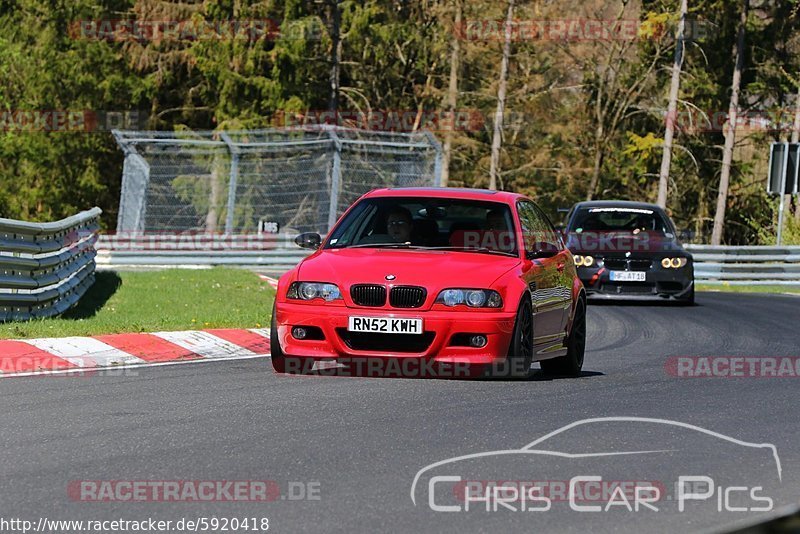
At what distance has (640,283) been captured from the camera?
21484 mm

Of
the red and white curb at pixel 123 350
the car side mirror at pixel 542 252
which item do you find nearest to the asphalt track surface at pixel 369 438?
the red and white curb at pixel 123 350

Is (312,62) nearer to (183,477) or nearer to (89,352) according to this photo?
(89,352)

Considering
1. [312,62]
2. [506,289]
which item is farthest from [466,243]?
[312,62]

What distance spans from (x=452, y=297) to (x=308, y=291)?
98cm

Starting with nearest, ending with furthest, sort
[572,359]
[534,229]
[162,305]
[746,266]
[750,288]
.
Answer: [572,359]
[534,229]
[162,305]
[750,288]
[746,266]

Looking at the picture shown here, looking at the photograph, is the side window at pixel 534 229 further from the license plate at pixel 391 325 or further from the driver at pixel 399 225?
the license plate at pixel 391 325

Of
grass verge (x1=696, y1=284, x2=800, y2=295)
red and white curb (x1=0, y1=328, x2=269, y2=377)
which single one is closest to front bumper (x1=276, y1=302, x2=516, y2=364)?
red and white curb (x1=0, y1=328, x2=269, y2=377)

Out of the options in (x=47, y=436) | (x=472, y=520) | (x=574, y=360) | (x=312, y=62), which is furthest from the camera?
(x=312, y=62)

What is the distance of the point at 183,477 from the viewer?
6.19 metres

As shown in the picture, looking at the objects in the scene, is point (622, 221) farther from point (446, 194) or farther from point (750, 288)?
point (446, 194)

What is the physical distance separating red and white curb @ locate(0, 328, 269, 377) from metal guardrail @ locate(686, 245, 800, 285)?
739 inches

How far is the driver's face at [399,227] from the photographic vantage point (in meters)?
11.0

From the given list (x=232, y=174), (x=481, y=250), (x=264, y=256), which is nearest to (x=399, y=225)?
(x=481, y=250)

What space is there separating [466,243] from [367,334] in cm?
146
